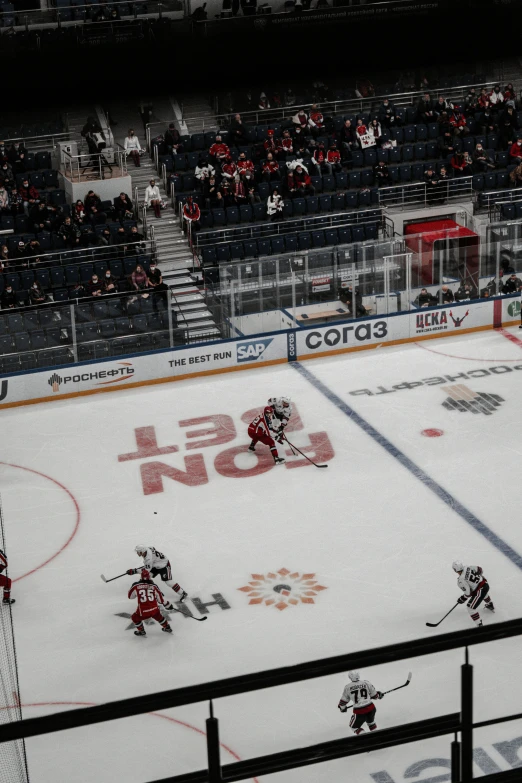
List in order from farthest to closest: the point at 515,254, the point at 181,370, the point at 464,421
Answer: the point at 515,254
the point at 181,370
the point at 464,421

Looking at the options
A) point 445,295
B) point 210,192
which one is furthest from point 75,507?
point 210,192

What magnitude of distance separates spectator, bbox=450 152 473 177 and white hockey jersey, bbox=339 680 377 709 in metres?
18.6

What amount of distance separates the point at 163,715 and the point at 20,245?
1307 centimetres

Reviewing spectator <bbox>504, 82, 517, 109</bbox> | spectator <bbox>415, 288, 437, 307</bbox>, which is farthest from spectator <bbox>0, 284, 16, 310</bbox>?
spectator <bbox>504, 82, 517, 109</bbox>

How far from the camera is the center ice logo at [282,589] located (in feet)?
43.2

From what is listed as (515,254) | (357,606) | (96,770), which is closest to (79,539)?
(357,606)

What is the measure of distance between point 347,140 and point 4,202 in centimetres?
845

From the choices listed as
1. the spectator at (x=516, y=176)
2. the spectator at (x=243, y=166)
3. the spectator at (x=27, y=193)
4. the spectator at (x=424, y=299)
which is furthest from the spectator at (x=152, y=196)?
the spectator at (x=516, y=176)

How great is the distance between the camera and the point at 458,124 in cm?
2753

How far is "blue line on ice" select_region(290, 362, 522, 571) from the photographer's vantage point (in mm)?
14188

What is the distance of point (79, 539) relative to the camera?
49.0 feet

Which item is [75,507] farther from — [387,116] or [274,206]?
[387,116]

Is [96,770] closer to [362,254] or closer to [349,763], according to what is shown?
[349,763]

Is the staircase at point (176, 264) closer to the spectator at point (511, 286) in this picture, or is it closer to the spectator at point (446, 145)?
the spectator at point (511, 286)
